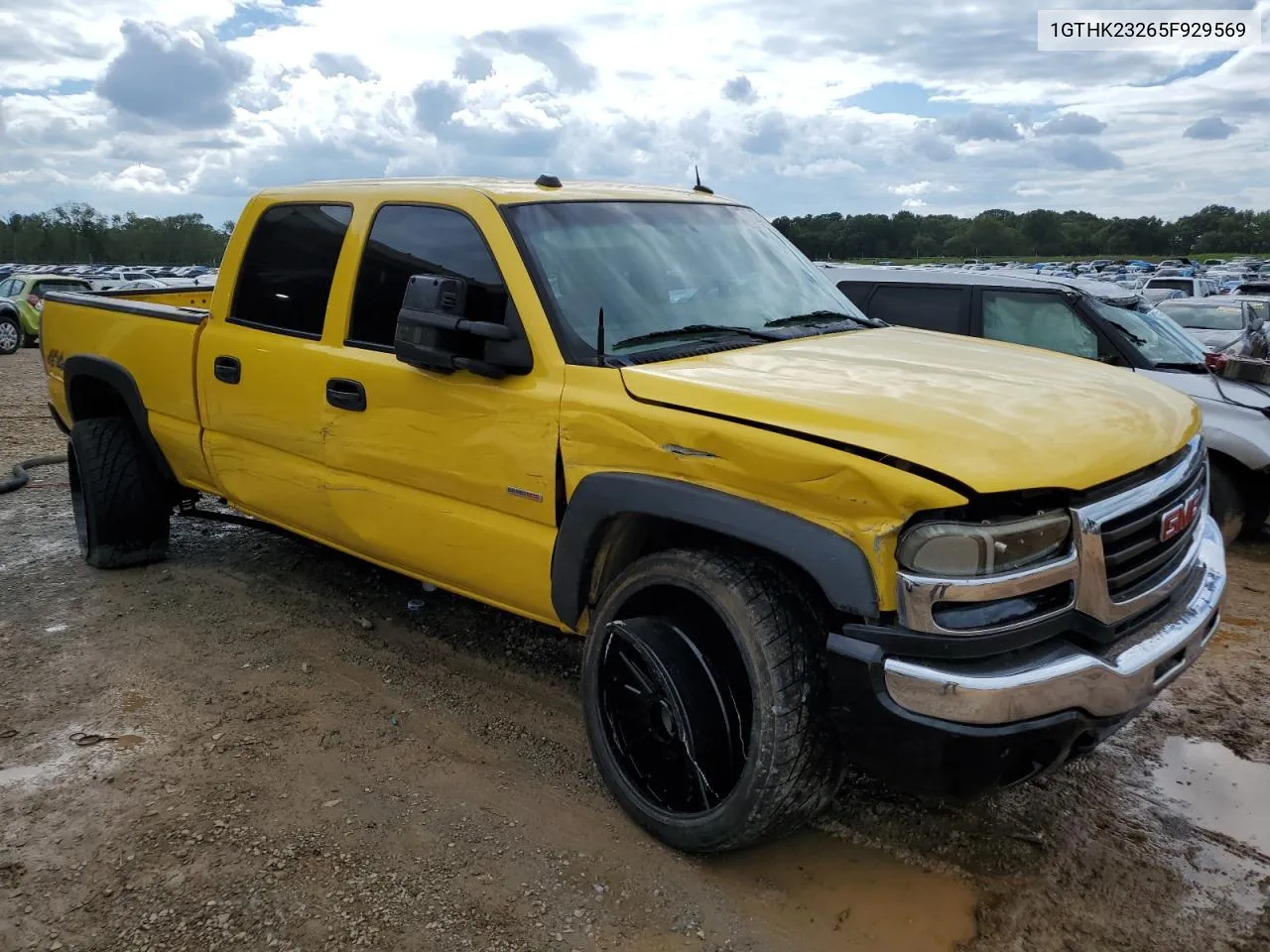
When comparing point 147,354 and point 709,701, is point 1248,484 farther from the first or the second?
point 147,354

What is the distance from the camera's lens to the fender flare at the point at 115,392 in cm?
514

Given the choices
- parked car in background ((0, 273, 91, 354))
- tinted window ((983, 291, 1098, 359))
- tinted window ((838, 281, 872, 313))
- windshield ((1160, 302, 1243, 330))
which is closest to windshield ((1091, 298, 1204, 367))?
tinted window ((983, 291, 1098, 359))

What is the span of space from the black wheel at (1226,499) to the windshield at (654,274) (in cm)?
354

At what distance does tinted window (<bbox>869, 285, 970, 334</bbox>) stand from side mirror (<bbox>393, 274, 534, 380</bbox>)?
179 inches

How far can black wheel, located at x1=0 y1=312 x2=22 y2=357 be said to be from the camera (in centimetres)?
1877

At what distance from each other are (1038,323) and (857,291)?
137cm

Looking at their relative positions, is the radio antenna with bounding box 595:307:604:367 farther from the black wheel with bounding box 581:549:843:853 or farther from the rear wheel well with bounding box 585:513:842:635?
the black wheel with bounding box 581:549:843:853

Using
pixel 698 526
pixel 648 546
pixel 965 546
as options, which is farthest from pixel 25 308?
pixel 965 546

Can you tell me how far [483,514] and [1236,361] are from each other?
5142mm

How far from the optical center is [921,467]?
2.39 meters

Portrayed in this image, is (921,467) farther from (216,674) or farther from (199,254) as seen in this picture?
(199,254)

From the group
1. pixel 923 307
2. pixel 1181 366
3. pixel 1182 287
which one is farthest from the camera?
pixel 1182 287

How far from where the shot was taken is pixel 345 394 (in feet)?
12.7

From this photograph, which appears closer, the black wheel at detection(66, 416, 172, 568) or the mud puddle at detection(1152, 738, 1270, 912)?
the mud puddle at detection(1152, 738, 1270, 912)
